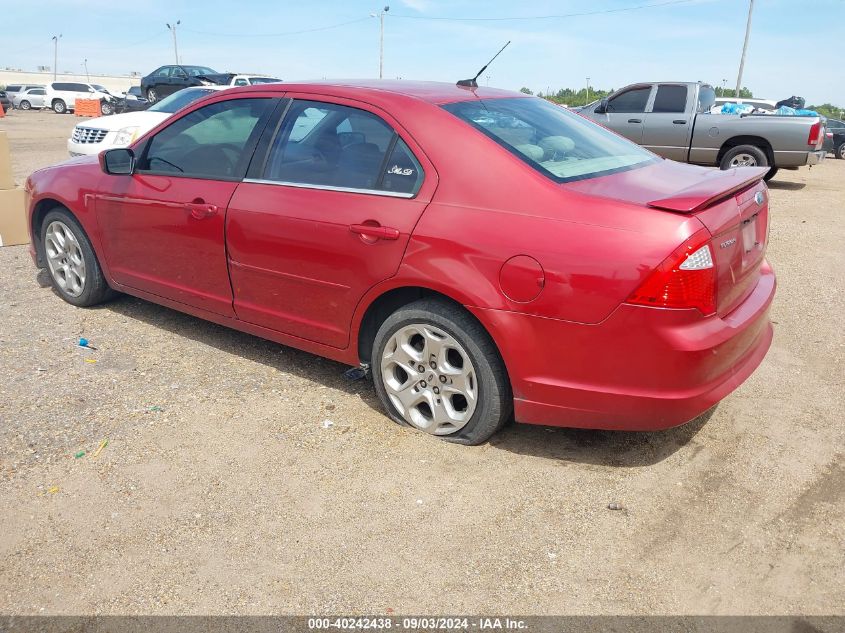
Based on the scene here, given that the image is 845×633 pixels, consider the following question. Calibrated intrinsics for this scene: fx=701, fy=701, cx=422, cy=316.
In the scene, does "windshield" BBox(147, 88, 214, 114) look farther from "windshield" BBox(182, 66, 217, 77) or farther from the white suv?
the white suv

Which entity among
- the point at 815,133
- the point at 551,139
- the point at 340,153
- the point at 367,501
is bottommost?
the point at 367,501

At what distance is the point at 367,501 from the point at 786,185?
13208 mm

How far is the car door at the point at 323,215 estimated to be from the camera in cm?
330

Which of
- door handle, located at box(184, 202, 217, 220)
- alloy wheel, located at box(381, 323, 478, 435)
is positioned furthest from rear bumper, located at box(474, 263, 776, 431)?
door handle, located at box(184, 202, 217, 220)

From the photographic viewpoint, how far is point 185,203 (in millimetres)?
4090

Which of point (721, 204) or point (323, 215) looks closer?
point (721, 204)

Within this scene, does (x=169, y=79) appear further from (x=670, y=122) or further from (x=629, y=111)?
(x=670, y=122)

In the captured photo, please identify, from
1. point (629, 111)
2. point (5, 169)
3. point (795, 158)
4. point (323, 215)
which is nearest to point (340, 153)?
point (323, 215)

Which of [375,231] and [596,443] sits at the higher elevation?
[375,231]

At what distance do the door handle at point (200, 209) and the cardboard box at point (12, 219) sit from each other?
13.3 feet

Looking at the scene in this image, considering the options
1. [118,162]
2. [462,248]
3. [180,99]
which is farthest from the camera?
[180,99]

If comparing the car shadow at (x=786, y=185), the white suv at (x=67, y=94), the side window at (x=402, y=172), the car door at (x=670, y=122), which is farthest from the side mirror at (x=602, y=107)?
the white suv at (x=67, y=94)

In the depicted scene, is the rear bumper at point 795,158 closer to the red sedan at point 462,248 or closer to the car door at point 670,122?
the car door at point 670,122

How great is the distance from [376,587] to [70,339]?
3217mm
